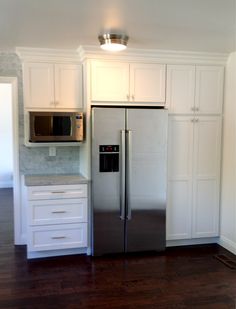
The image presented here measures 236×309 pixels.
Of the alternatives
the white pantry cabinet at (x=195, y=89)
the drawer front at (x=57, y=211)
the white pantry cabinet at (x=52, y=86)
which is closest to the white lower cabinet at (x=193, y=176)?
the white pantry cabinet at (x=195, y=89)

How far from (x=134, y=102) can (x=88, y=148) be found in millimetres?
764

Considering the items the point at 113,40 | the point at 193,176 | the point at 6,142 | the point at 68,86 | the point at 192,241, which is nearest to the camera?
the point at 113,40

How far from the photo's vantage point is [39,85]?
3887mm

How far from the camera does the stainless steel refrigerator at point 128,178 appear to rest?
12.2 ft

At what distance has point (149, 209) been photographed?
391 centimetres

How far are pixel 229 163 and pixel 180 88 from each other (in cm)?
109

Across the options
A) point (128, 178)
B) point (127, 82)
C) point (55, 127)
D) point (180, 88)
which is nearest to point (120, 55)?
point (127, 82)

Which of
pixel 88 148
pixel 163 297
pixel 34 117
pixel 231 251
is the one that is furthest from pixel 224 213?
pixel 34 117

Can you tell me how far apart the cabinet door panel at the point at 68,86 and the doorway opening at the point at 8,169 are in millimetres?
538

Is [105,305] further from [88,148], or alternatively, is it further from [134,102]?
[134,102]

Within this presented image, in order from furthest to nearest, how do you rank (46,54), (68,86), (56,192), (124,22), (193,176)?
(193,176) → (68,86) → (46,54) → (56,192) → (124,22)

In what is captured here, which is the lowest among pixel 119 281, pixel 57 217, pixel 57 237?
pixel 119 281

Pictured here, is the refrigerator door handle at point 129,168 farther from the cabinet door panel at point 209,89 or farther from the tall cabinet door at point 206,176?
the cabinet door panel at point 209,89

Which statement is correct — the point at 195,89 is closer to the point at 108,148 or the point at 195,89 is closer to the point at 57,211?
the point at 108,148
